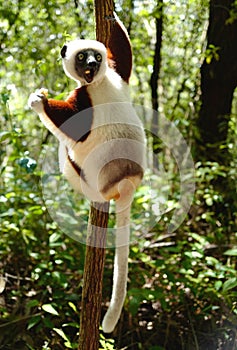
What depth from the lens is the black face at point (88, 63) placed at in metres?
2.08

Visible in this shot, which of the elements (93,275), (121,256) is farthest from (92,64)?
(93,275)

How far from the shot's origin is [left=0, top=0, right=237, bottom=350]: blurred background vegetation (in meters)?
3.28

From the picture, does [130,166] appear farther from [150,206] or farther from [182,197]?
[182,197]

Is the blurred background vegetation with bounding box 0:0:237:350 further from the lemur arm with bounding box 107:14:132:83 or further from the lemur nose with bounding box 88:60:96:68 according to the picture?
the lemur nose with bounding box 88:60:96:68

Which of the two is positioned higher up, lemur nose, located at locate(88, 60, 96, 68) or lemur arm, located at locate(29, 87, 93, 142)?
lemur nose, located at locate(88, 60, 96, 68)

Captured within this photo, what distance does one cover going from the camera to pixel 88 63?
207cm

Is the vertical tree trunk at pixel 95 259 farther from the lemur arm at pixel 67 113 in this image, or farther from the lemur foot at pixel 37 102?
the lemur foot at pixel 37 102

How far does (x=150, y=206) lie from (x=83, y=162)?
145 cm

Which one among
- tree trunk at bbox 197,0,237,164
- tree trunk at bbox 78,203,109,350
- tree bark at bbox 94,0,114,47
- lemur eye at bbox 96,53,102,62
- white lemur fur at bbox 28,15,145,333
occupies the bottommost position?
tree trunk at bbox 78,203,109,350

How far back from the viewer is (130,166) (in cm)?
237

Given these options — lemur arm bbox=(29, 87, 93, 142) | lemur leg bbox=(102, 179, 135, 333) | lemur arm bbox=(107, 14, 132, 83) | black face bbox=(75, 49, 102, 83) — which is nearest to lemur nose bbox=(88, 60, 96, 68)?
black face bbox=(75, 49, 102, 83)

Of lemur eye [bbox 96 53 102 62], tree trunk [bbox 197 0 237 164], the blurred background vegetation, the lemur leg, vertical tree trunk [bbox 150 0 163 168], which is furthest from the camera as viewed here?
vertical tree trunk [bbox 150 0 163 168]

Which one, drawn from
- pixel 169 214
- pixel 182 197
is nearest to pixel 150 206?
pixel 169 214

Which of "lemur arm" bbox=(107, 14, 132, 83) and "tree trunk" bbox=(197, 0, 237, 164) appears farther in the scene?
"tree trunk" bbox=(197, 0, 237, 164)
